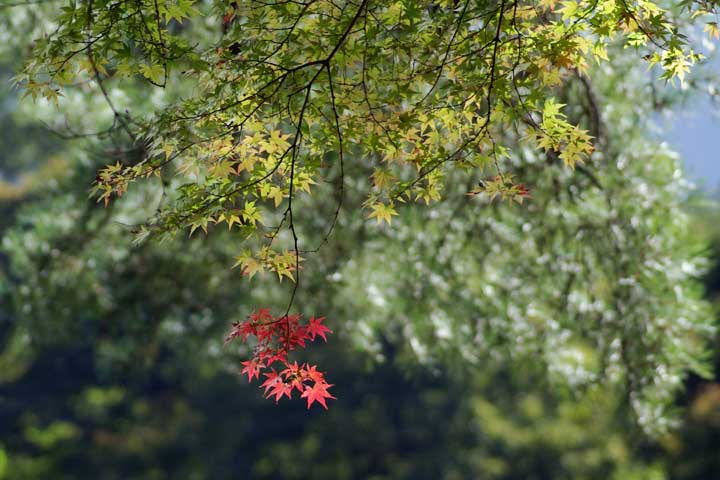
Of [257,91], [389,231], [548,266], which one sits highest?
[389,231]

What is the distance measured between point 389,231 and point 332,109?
8.43 feet

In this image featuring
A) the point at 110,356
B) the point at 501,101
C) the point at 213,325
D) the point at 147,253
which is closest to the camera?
the point at 501,101

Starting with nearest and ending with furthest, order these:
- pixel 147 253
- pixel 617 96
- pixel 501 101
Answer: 1. pixel 501 101
2. pixel 617 96
3. pixel 147 253

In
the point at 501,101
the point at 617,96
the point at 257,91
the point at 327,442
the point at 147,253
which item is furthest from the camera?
the point at 327,442

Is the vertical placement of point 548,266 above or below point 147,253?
below

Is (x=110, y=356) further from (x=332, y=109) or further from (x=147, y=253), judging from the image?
(x=332, y=109)

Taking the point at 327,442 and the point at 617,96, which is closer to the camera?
the point at 617,96

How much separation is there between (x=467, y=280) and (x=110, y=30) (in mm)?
2757

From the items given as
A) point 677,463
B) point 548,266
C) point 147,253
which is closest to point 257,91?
point 548,266

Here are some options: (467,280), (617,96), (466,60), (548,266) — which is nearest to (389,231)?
(467,280)

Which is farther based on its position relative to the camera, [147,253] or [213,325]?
[213,325]

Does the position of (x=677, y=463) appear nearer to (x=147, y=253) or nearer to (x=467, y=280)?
(x=467, y=280)

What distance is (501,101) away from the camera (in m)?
1.85

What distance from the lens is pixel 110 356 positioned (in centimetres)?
537
